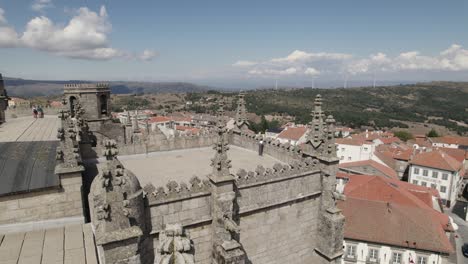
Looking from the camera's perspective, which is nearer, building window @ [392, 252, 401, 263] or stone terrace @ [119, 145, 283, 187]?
stone terrace @ [119, 145, 283, 187]

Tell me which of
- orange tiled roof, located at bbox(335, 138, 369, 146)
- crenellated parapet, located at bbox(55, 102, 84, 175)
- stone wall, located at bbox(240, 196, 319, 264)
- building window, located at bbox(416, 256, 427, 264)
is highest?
crenellated parapet, located at bbox(55, 102, 84, 175)

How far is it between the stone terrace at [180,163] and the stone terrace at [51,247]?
3633 millimetres

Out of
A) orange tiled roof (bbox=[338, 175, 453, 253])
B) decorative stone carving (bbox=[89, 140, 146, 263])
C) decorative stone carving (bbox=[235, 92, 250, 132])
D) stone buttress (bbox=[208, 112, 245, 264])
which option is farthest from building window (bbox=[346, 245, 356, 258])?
decorative stone carving (bbox=[89, 140, 146, 263])

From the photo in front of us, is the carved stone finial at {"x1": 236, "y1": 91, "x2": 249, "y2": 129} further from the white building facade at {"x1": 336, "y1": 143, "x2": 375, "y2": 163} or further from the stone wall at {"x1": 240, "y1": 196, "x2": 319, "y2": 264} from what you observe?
the white building facade at {"x1": 336, "y1": 143, "x2": 375, "y2": 163}

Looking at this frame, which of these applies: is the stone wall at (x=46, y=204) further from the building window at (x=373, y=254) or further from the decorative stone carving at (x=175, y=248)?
the building window at (x=373, y=254)

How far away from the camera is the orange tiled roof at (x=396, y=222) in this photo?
28484 mm

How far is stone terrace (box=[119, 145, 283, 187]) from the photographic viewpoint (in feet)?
44.9

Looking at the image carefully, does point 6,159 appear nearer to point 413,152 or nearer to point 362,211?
point 362,211

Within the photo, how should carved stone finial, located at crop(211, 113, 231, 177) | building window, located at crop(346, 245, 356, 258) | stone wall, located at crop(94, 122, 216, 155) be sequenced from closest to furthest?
carved stone finial, located at crop(211, 113, 231, 177), stone wall, located at crop(94, 122, 216, 155), building window, located at crop(346, 245, 356, 258)

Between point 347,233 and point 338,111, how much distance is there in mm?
143473

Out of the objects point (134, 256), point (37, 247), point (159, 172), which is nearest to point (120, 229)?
point (134, 256)

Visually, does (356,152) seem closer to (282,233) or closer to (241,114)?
(241,114)

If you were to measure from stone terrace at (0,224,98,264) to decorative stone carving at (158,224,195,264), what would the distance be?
15.6 feet

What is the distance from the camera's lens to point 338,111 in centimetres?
16362
